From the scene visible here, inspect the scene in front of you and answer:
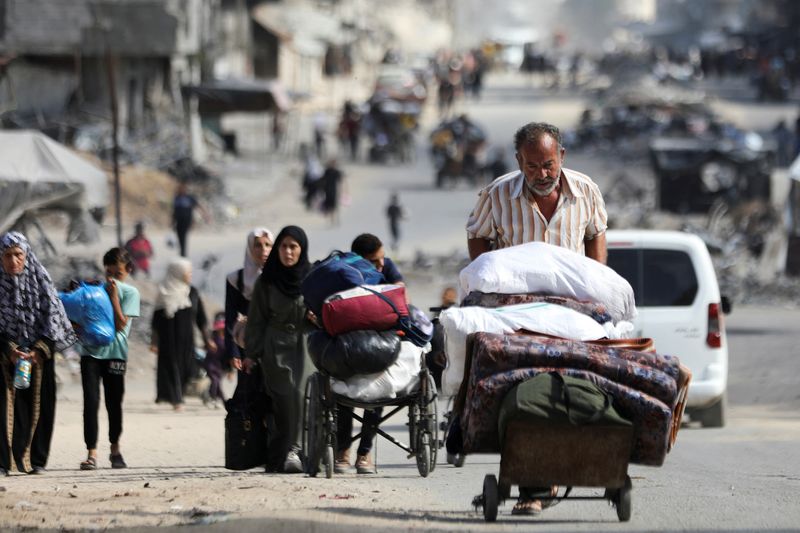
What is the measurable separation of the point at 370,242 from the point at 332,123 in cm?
5224

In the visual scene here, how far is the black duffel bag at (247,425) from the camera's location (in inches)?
388

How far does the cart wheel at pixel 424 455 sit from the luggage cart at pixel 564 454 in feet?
7.29

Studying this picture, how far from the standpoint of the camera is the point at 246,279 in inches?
412

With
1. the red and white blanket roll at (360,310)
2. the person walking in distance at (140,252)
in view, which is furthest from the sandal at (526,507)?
the person walking in distance at (140,252)

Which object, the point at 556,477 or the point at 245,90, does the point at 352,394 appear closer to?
the point at 556,477

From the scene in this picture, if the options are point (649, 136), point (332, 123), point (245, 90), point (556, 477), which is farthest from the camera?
point (332, 123)

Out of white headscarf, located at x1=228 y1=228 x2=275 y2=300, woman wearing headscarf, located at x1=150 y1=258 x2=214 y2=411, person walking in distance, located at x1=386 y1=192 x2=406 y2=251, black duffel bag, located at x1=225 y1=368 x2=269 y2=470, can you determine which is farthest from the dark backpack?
person walking in distance, located at x1=386 y1=192 x2=406 y2=251

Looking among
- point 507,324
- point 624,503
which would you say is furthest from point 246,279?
point 624,503

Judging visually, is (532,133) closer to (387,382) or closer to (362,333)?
(362,333)

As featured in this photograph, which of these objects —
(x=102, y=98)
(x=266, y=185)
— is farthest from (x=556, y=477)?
(x=102, y=98)

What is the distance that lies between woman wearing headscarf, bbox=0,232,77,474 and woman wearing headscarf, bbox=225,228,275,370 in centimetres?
100

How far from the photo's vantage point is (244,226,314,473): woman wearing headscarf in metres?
9.59

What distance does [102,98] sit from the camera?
4412 cm

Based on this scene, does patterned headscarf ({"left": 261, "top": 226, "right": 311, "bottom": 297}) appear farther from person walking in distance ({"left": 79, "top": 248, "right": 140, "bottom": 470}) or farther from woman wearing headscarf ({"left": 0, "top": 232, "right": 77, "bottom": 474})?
person walking in distance ({"left": 79, "top": 248, "right": 140, "bottom": 470})
